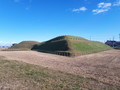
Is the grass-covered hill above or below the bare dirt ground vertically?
above

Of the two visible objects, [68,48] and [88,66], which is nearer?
[88,66]

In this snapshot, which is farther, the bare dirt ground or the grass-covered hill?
the grass-covered hill

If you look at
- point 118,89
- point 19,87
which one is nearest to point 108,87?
point 118,89

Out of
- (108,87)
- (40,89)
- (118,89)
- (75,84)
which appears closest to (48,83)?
(40,89)

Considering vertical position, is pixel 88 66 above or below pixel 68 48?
below

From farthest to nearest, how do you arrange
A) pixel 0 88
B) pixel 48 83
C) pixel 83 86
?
pixel 48 83
pixel 83 86
pixel 0 88

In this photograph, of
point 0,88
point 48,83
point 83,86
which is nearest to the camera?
point 0,88

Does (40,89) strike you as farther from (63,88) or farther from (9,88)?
(9,88)

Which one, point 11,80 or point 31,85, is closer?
point 31,85

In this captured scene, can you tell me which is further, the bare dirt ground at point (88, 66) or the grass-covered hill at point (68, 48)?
the grass-covered hill at point (68, 48)

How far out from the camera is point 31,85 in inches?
281

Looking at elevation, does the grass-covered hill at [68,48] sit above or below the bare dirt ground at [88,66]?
above

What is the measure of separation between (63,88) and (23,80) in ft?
9.86

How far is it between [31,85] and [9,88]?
Result: 1258mm
